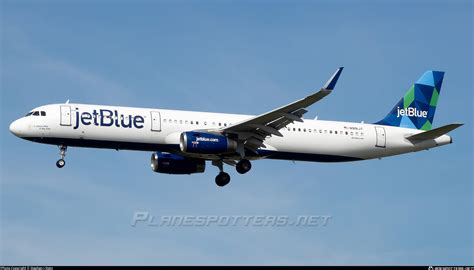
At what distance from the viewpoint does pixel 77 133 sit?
51.0 meters

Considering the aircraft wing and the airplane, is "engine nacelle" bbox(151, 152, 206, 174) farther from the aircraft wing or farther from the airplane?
the aircraft wing

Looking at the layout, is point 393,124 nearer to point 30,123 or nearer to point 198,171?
point 198,171

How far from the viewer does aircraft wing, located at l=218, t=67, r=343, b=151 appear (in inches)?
1946

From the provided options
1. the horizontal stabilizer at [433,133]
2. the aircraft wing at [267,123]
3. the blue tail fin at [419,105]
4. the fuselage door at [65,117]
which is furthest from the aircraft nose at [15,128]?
the horizontal stabilizer at [433,133]

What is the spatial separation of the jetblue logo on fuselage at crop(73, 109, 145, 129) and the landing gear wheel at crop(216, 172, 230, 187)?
6.86 meters

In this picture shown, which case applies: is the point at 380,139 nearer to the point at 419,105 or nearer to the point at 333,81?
the point at 419,105

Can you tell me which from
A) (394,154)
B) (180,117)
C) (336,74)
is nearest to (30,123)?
(180,117)

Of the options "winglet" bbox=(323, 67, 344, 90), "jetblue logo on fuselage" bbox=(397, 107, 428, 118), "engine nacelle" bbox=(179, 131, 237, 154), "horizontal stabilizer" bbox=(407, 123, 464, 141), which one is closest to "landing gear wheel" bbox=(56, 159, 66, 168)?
"engine nacelle" bbox=(179, 131, 237, 154)

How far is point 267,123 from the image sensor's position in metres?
52.6

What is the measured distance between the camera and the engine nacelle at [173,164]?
56.8 meters

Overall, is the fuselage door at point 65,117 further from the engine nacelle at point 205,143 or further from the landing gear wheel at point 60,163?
the engine nacelle at point 205,143

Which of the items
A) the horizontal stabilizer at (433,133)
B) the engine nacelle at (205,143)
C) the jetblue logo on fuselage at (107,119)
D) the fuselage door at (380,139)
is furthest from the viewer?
the fuselage door at (380,139)

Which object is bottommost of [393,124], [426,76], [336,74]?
[336,74]

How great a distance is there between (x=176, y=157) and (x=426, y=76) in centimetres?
1772
